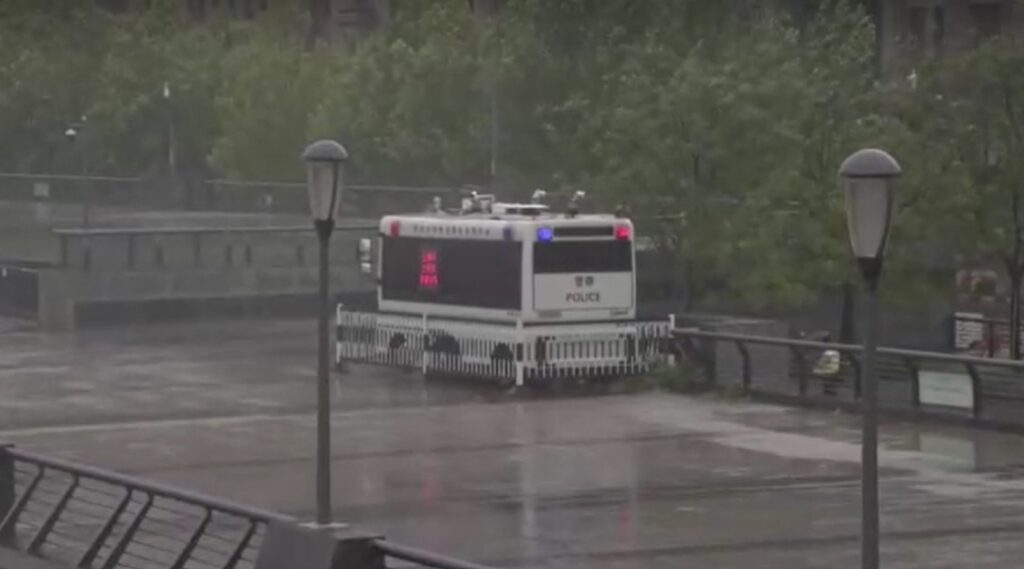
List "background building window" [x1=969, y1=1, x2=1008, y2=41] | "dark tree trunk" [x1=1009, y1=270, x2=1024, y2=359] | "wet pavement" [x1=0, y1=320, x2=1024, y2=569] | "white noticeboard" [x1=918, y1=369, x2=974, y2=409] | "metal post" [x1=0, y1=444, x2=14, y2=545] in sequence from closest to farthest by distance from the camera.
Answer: "metal post" [x1=0, y1=444, x2=14, y2=545]
"wet pavement" [x1=0, y1=320, x2=1024, y2=569]
"white noticeboard" [x1=918, y1=369, x2=974, y2=409]
"dark tree trunk" [x1=1009, y1=270, x2=1024, y2=359]
"background building window" [x1=969, y1=1, x2=1008, y2=41]

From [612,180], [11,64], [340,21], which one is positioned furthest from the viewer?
[340,21]

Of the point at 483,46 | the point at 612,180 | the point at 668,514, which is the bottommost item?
the point at 668,514

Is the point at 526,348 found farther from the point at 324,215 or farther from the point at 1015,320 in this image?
the point at 324,215

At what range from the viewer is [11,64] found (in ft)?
238

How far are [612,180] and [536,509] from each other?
17.2 meters

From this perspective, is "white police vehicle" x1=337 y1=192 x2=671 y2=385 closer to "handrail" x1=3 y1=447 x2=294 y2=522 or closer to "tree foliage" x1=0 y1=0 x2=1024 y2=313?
"tree foliage" x1=0 y1=0 x2=1024 y2=313

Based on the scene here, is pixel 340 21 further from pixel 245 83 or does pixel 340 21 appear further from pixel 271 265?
pixel 271 265

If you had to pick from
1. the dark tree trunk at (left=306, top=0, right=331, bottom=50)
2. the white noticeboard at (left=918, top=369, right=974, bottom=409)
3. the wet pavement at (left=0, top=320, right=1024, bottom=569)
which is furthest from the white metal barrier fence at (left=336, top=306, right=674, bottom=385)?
the dark tree trunk at (left=306, top=0, right=331, bottom=50)

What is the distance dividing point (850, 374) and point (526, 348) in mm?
4333

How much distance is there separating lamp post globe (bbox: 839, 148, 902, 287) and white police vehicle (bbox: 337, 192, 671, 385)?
20.0m

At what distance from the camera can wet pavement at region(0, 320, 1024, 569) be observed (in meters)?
20.8

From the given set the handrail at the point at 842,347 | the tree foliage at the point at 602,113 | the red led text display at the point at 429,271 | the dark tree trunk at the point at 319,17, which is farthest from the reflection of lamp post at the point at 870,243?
the dark tree trunk at the point at 319,17

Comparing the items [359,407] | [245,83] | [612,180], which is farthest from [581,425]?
[245,83]

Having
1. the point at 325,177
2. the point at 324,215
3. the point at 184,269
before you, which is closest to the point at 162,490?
the point at 324,215
